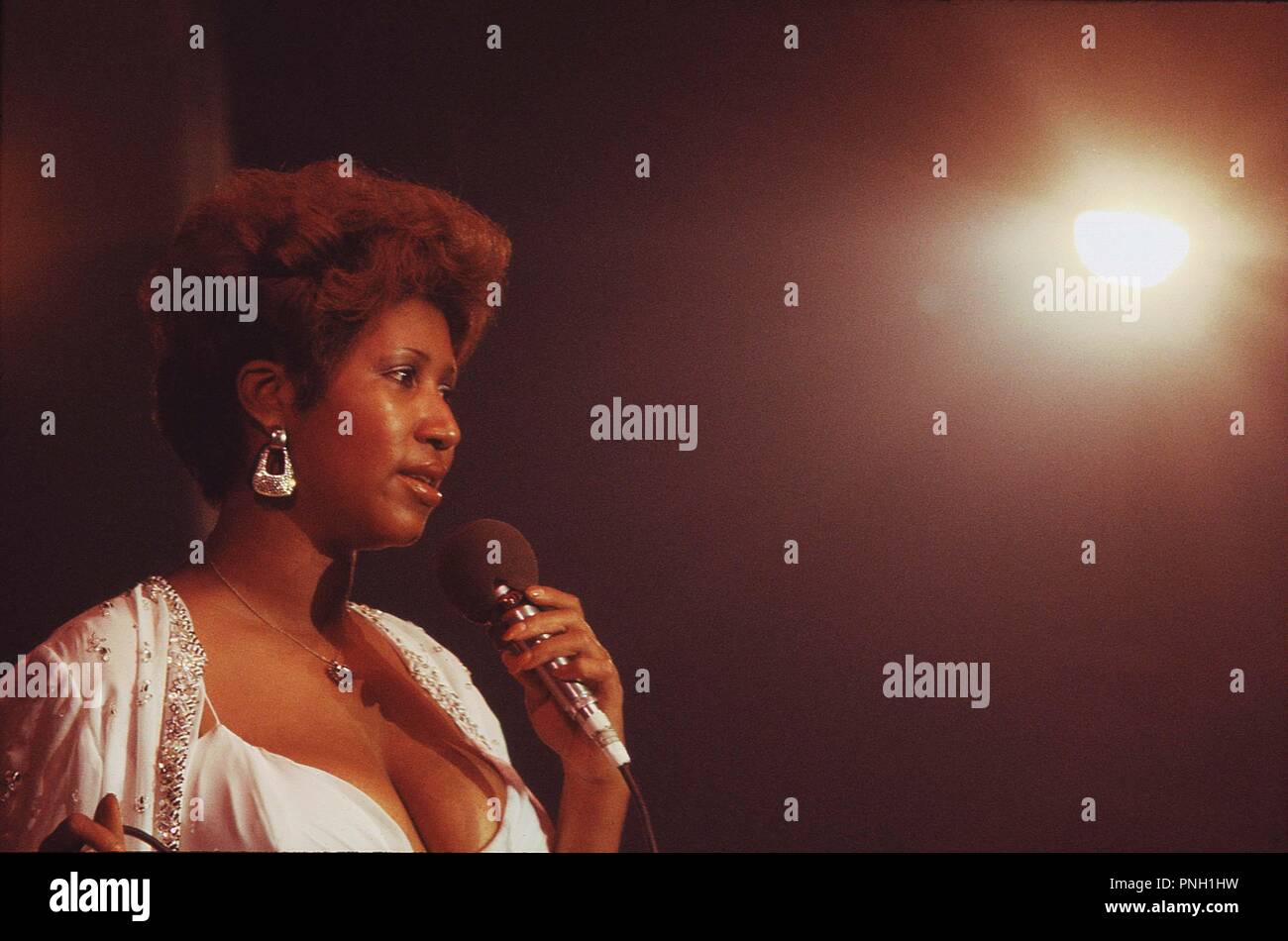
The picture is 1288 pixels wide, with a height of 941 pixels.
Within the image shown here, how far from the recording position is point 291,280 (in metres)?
2.24

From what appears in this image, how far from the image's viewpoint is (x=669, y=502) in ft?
8.02

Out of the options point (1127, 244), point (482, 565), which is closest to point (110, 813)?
point (482, 565)

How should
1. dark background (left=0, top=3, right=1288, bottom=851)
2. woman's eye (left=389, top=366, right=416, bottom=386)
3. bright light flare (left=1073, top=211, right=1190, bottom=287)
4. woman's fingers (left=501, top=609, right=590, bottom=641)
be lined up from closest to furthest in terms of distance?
woman's fingers (left=501, top=609, right=590, bottom=641), woman's eye (left=389, top=366, right=416, bottom=386), dark background (left=0, top=3, right=1288, bottom=851), bright light flare (left=1073, top=211, right=1190, bottom=287)

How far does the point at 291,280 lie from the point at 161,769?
0.87 m

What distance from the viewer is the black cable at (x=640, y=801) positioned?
2.21 meters

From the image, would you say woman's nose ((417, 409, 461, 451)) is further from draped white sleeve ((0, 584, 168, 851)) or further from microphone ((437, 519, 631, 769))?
draped white sleeve ((0, 584, 168, 851))

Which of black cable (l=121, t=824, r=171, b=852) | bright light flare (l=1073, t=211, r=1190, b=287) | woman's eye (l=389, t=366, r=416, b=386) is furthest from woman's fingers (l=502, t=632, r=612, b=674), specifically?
bright light flare (l=1073, t=211, r=1190, b=287)

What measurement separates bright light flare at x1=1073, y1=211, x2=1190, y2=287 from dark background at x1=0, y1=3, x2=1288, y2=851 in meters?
0.05

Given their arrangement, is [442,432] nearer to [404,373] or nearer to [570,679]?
[404,373]

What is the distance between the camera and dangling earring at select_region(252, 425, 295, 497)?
2.24m

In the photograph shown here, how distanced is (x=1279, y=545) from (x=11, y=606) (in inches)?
97.5
